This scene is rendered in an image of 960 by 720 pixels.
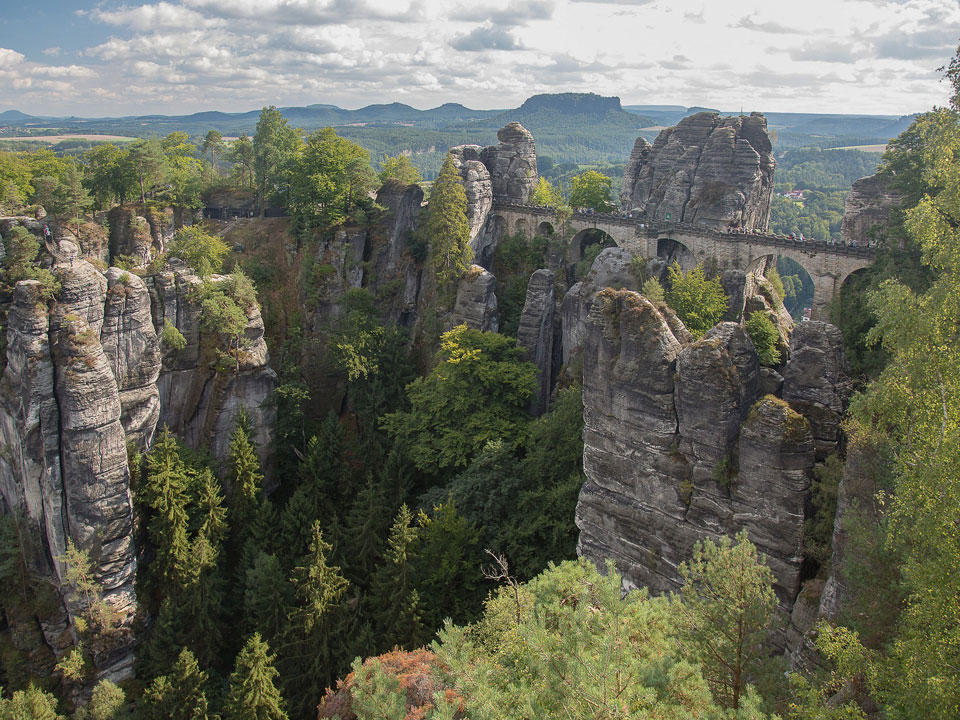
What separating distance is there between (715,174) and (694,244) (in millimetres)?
5809

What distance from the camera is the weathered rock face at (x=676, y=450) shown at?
19688mm

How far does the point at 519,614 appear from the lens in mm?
17875

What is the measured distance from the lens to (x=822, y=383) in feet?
66.5

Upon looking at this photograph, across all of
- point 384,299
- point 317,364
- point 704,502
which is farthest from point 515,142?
point 704,502

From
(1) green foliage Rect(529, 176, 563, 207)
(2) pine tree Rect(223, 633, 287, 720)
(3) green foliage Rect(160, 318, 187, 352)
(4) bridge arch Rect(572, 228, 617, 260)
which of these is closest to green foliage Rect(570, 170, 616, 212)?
(1) green foliage Rect(529, 176, 563, 207)

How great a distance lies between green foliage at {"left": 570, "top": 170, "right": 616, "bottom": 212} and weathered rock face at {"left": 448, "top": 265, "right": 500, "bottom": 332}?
14692 millimetres

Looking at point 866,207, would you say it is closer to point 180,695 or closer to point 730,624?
point 730,624

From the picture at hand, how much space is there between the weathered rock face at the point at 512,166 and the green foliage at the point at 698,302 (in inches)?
963

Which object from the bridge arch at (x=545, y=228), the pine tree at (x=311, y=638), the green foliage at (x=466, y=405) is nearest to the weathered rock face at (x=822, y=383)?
the green foliage at (x=466, y=405)

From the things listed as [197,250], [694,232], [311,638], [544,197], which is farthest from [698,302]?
[197,250]

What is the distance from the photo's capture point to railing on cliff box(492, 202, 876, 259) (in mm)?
37219

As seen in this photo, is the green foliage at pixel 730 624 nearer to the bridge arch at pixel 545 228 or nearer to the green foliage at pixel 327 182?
the green foliage at pixel 327 182

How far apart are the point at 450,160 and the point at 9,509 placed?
31276 millimetres

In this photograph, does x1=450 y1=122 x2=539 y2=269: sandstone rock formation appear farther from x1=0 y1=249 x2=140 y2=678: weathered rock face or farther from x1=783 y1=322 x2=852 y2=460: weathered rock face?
x1=783 y1=322 x2=852 y2=460: weathered rock face
